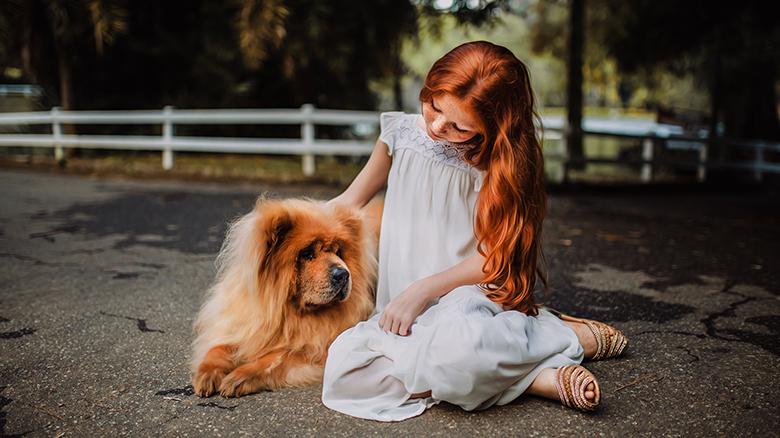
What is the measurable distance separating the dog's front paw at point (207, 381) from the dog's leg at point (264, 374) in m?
0.04

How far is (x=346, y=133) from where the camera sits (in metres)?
13.4

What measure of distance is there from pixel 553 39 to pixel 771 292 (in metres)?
14.3

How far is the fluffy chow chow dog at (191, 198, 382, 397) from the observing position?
204 centimetres

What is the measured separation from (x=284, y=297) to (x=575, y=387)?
118cm

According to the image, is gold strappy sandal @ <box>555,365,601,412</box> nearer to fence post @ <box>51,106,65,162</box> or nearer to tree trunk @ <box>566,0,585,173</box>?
tree trunk @ <box>566,0,585,173</box>

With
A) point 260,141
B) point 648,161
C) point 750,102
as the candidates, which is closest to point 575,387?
point 260,141

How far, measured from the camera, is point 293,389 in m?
2.13

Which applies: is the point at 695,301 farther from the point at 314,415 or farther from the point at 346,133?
the point at 346,133

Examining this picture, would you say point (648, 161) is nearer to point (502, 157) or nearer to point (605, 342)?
point (605, 342)

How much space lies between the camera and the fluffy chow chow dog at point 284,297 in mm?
2045

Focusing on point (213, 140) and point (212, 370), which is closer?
point (212, 370)

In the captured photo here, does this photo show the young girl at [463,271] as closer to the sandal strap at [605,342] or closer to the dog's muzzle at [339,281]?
the sandal strap at [605,342]

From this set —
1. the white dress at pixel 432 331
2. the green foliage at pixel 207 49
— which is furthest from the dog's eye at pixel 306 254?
the green foliage at pixel 207 49

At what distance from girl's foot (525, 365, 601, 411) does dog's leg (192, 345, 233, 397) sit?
123 centimetres
